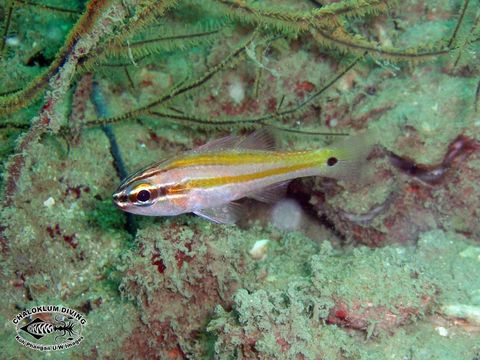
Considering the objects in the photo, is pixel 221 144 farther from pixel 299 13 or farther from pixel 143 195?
pixel 299 13

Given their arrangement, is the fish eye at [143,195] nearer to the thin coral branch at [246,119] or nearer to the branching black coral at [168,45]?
the branching black coral at [168,45]

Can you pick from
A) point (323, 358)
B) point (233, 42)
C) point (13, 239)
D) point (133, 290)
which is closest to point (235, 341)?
point (323, 358)

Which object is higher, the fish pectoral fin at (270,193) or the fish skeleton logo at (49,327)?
the fish pectoral fin at (270,193)

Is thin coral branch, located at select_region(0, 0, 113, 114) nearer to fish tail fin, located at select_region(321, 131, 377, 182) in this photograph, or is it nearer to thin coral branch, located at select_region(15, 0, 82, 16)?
thin coral branch, located at select_region(15, 0, 82, 16)

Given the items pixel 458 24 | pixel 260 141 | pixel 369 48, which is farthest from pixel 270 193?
pixel 458 24

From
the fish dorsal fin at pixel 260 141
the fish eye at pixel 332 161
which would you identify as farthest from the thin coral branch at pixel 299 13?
the fish eye at pixel 332 161

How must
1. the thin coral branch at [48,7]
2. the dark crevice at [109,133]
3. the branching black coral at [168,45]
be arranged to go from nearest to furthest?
the branching black coral at [168,45]
the thin coral branch at [48,7]
the dark crevice at [109,133]
